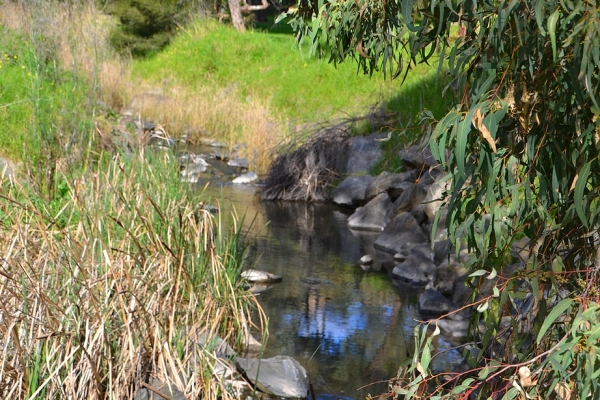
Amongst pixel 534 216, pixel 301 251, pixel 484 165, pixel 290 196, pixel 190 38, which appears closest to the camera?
pixel 484 165

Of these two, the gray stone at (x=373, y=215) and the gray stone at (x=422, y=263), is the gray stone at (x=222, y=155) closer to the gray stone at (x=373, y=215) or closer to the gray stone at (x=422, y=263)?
the gray stone at (x=373, y=215)

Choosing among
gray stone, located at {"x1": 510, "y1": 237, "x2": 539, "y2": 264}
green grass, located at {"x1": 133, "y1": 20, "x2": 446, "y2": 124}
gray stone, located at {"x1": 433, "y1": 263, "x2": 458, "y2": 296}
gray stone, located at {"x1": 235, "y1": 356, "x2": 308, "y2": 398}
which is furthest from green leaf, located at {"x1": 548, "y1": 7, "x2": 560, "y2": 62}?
green grass, located at {"x1": 133, "y1": 20, "x2": 446, "y2": 124}

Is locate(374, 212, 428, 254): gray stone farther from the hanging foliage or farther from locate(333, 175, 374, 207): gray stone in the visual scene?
the hanging foliage

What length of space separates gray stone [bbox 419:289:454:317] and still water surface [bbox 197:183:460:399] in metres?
0.10

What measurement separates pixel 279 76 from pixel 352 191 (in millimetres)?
7088

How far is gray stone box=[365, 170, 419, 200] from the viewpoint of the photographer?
11.2m

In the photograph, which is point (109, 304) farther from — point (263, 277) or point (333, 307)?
point (263, 277)

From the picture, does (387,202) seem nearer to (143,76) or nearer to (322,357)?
(322,357)

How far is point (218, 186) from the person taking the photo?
12.1m

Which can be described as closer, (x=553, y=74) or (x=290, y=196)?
(x=553, y=74)

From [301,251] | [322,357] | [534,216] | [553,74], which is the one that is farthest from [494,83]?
[301,251]

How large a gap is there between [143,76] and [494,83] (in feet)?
61.3

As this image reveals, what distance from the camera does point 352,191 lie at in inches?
465

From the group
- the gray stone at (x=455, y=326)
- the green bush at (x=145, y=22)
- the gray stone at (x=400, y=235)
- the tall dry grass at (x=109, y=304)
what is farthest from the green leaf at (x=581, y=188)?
the green bush at (x=145, y=22)
